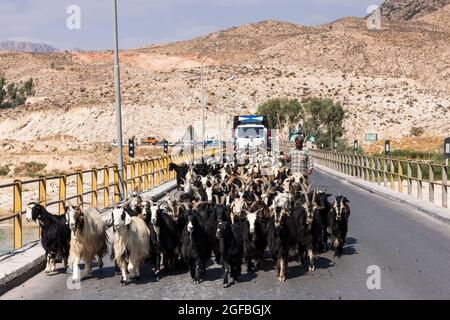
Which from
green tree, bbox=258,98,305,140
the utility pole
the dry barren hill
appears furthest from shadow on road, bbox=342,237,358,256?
the dry barren hill

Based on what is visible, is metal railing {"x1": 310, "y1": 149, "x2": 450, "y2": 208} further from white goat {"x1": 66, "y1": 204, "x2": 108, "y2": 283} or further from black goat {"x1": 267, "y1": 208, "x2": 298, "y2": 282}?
white goat {"x1": 66, "y1": 204, "x2": 108, "y2": 283}

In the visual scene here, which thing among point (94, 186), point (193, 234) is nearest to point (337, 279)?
point (193, 234)

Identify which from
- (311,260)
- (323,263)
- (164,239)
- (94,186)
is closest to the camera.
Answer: (164,239)

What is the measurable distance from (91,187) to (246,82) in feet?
348

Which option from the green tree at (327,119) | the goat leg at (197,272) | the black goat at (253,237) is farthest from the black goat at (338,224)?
the green tree at (327,119)

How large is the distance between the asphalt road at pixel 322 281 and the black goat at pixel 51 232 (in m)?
0.33

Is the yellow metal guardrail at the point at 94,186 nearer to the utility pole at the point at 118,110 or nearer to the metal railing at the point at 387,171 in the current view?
the utility pole at the point at 118,110

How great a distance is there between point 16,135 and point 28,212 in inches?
4091

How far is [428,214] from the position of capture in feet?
69.8

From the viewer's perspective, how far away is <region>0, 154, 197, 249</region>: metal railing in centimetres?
1414

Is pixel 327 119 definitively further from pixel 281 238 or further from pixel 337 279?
pixel 337 279

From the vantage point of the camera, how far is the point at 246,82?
13588cm

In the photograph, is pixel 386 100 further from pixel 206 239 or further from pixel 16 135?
pixel 206 239
